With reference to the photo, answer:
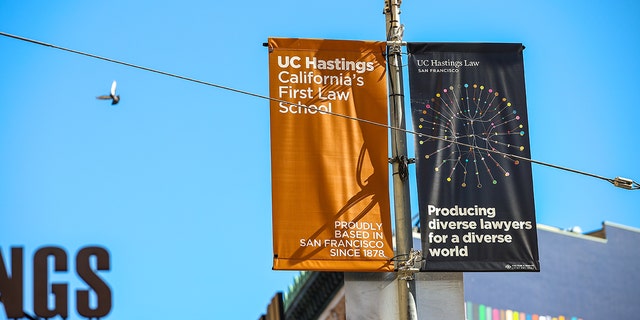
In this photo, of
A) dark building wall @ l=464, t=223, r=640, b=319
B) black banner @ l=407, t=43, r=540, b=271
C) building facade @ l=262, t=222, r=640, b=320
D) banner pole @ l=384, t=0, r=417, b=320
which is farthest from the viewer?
dark building wall @ l=464, t=223, r=640, b=319

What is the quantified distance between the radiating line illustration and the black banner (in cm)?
1

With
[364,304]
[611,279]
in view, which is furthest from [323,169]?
[611,279]

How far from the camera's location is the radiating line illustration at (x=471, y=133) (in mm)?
17031

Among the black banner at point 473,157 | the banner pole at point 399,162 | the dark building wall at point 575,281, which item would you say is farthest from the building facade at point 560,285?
the banner pole at point 399,162

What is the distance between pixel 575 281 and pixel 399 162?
35.3 metres

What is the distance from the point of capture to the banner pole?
1641 centimetres

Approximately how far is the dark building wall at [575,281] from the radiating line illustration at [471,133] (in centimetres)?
3058

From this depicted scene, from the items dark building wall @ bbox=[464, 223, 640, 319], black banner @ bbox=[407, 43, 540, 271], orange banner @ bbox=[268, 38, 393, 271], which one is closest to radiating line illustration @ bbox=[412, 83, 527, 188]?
black banner @ bbox=[407, 43, 540, 271]

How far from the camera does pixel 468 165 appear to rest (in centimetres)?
1714

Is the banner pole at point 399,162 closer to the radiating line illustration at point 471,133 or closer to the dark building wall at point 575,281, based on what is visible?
the radiating line illustration at point 471,133

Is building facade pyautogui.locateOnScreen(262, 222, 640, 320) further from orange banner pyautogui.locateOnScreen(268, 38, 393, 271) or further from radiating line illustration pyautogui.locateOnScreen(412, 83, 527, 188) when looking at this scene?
orange banner pyautogui.locateOnScreen(268, 38, 393, 271)

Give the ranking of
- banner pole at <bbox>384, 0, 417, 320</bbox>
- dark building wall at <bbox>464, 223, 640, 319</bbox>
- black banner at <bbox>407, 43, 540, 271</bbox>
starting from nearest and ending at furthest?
banner pole at <bbox>384, 0, 417, 320</bbox> < black banner at <bbox>407, 43, 540, 271</bbox> < dark building wall at <bbox>464, 223, 640, 319</bbox>

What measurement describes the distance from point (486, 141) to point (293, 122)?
2679 millimetres

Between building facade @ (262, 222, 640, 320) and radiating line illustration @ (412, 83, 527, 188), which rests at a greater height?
radiating line illustration @ (412, 83, 527, 188)
